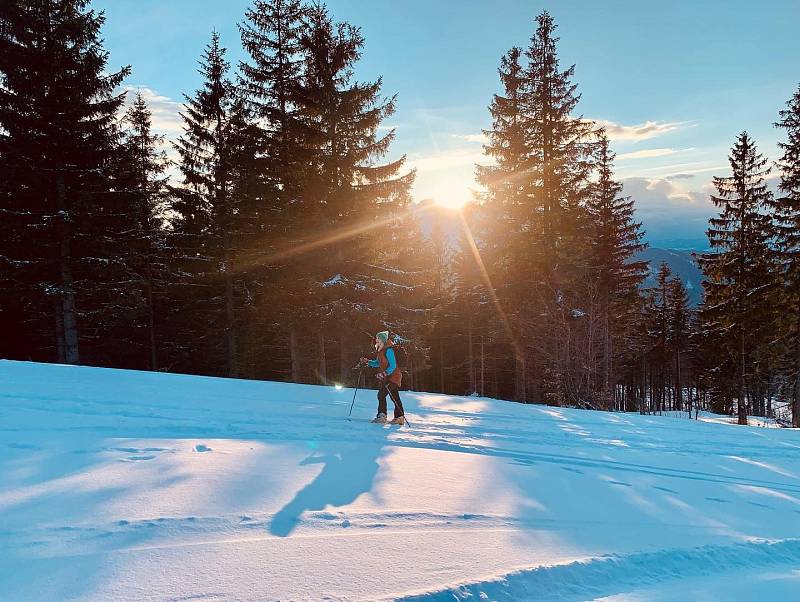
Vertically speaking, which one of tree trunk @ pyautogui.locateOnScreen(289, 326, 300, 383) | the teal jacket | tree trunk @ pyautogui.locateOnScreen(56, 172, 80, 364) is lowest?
tree trunk @ pyautogui.locateOnScreen(289, 326, 300, 383)

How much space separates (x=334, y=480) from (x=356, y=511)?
917mm

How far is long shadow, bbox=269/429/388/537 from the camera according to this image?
3980mm

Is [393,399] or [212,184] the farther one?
[212,184]

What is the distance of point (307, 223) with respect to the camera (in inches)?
709

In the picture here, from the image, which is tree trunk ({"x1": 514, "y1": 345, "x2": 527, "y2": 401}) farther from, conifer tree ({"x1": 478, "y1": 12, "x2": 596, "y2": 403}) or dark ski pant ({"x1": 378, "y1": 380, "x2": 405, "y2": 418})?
dark ski pant ({"x1": 378, "y1": 380, "x2": 405, "y2": 418})

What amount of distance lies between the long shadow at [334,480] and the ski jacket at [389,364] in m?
1.93

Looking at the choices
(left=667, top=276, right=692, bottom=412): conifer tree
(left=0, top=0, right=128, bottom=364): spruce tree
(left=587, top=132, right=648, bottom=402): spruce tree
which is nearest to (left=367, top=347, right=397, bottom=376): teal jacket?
(left=0, top=0, right=128, bottom=364): spruce tree

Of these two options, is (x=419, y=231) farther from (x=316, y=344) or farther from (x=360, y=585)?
(x=360, y=585)

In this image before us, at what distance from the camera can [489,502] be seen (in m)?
4.80

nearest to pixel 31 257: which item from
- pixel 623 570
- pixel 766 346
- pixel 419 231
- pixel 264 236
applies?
pixel 264 236

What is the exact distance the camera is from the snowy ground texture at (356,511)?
10.1 feet

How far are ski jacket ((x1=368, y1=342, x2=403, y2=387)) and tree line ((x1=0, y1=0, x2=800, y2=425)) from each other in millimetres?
8601

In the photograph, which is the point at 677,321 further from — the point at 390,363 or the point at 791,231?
the point at 390,363

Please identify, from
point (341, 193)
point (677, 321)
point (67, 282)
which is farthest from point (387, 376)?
point (677, 321)
